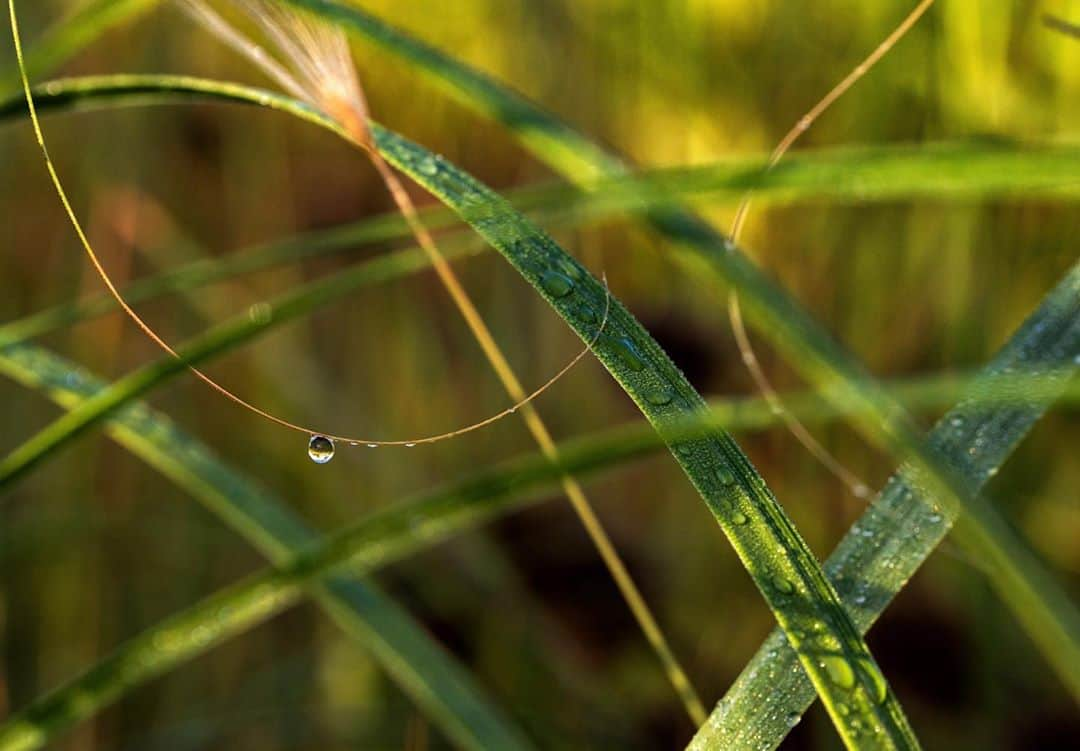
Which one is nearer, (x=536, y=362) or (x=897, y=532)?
(x=897, y=532)

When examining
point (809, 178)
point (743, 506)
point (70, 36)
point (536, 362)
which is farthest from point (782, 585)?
point (536, 362)

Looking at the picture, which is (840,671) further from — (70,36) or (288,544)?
(70,36)

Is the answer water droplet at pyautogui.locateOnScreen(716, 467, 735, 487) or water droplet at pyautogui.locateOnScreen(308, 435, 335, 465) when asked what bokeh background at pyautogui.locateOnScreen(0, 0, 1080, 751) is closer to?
water droplet at pyautogui.locateOnScreen(308, 435, 335, 465)

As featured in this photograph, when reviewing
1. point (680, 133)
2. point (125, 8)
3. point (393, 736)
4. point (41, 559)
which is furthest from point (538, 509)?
point (125, 8)

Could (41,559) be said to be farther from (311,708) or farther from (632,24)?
(632,24)

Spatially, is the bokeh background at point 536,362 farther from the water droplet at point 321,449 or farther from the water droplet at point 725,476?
the water droplet at point 725,476

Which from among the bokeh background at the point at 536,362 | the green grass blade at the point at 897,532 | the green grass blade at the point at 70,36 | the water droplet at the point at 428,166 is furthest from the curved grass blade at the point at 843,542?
the bokeh background at the point at 536,362
